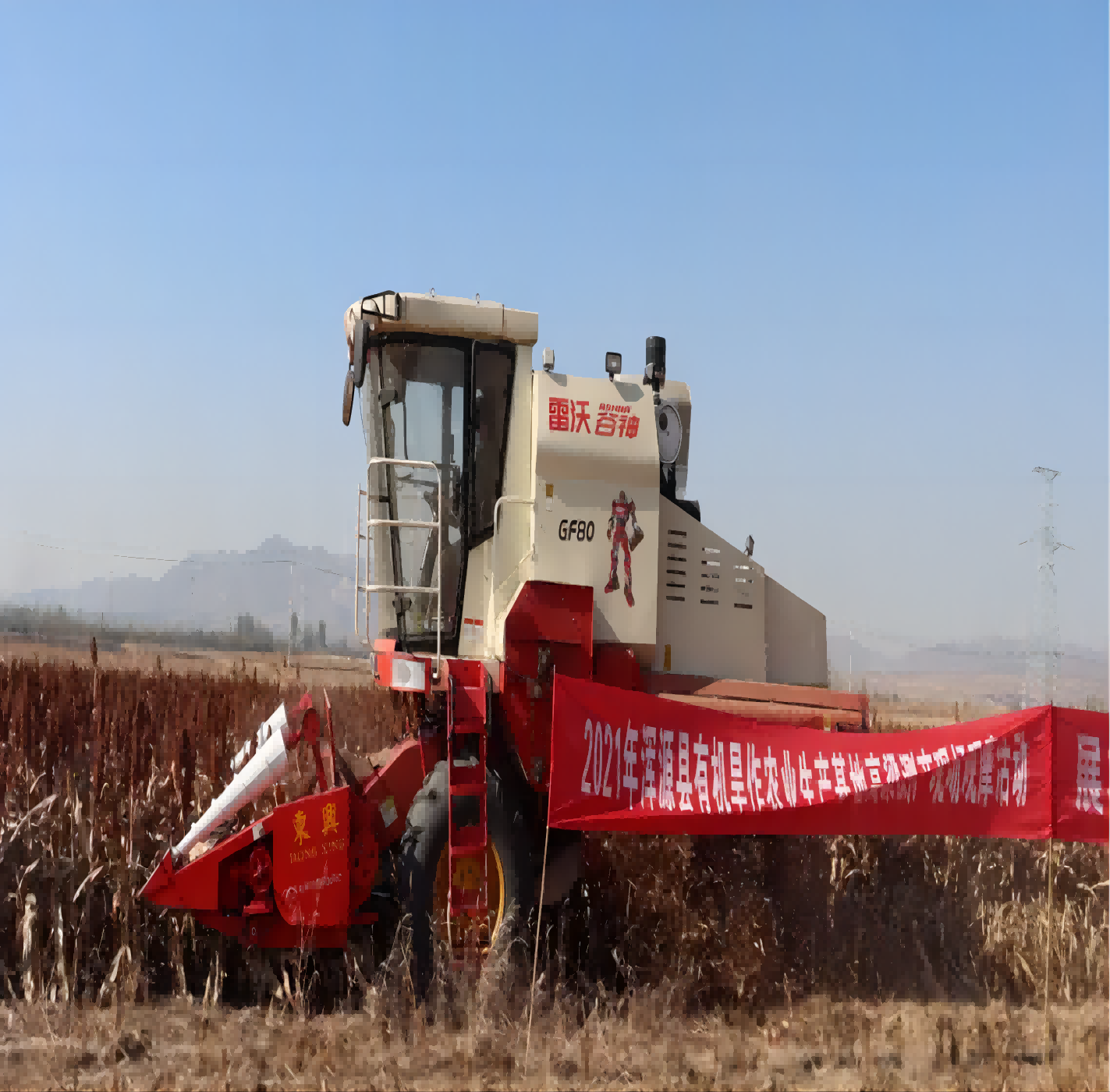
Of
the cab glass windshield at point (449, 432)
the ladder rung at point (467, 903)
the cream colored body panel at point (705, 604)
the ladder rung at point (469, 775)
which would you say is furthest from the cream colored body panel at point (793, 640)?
the ladder rung at point (467, 903)

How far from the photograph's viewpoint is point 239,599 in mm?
45094

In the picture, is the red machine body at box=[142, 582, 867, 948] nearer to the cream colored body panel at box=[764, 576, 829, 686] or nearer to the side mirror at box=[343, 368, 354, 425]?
the cream colored body panel at box=[764, 576, 829, 686]

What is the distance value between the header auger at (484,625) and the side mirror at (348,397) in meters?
0.02

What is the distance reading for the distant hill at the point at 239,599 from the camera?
2491 cm

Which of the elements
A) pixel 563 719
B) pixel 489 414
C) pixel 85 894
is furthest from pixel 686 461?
pixel 85 894

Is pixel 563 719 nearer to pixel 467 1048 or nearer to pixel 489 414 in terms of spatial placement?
pixel 467 1048

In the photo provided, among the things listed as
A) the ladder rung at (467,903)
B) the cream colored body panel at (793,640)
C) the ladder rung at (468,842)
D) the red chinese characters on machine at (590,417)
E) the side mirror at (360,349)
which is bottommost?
the ladder rung at (467,903)

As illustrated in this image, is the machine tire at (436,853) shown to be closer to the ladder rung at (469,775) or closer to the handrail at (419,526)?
the ladder rung at (469,775)

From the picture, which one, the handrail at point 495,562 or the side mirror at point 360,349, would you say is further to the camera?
the handrail at point 495,562

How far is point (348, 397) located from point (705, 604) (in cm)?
259

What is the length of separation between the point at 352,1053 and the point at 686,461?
416 centimetres

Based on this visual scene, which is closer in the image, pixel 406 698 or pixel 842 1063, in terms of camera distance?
pixel 842 1063

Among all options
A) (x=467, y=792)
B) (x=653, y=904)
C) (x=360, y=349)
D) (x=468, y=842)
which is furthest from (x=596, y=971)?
(x=360, y=349)

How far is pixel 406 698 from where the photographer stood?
7.31m
